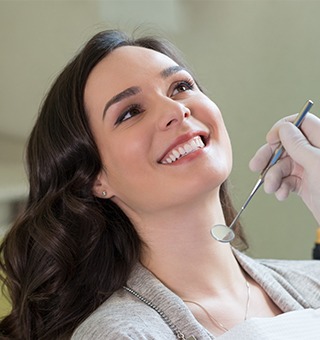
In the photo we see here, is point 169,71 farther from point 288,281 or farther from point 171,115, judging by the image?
point 288,281

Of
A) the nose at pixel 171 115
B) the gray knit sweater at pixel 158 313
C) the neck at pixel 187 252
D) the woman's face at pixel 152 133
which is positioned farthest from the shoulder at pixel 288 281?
the nose at pixel 171 115

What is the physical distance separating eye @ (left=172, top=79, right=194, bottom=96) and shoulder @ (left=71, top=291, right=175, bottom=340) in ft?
1.41

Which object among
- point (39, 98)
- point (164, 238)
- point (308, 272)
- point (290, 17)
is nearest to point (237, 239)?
point (308, 272)

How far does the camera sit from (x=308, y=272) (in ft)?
4.98

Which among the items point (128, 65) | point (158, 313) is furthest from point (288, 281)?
point (128, 65)

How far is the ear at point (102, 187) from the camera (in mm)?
1362

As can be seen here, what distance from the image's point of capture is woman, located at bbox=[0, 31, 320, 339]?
1246mm

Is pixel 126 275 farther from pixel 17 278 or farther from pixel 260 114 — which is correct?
pixel 260 114

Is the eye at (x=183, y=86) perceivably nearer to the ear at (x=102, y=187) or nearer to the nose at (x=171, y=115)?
the nose at (x=171, y=115)

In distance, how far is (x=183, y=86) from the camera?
138cm

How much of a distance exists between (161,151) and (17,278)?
1.44 ft

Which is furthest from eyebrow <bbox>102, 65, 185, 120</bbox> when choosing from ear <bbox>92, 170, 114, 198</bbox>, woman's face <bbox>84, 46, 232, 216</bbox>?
ear <bbox>92, 170, 114, 198</bbox>

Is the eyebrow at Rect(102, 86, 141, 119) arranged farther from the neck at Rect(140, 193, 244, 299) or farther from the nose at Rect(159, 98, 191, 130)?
the neck at Rect(140, 193, 244, 299)

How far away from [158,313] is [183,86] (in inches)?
18.4
